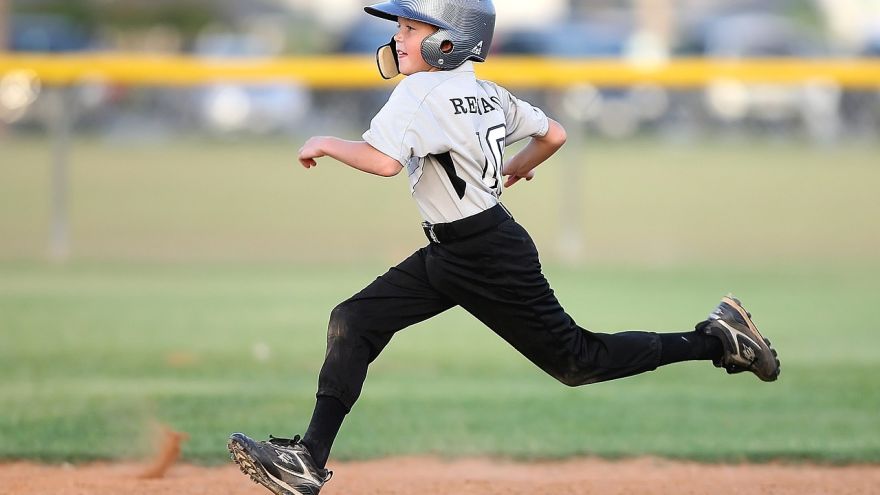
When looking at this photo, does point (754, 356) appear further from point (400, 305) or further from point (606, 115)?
point (606, 115)

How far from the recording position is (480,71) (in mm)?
12859

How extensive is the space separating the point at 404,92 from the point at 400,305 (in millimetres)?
793

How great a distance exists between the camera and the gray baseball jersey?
15.3 feet

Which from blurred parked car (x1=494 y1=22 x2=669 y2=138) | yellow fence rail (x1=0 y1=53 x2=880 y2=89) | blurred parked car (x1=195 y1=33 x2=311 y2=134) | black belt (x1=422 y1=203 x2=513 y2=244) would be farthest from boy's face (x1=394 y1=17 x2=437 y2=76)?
blurred parked car (x1=195 y1=33 x2=311 y2=134)

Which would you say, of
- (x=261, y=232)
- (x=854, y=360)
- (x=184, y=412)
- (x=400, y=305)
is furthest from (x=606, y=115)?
(x=400, y=305)

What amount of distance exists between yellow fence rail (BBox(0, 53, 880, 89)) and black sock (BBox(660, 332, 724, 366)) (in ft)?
26.2

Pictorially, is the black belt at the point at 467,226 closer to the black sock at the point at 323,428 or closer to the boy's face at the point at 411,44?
the boy's face at the point at 411,44

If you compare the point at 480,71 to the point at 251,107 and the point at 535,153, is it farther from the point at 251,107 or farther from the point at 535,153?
the point at 251,107

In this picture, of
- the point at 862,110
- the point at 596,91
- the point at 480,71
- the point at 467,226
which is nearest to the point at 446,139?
the point at 467,226

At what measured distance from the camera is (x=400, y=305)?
4914 mm

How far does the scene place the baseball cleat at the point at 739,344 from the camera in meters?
5.17

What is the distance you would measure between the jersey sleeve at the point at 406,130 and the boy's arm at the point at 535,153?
59cm

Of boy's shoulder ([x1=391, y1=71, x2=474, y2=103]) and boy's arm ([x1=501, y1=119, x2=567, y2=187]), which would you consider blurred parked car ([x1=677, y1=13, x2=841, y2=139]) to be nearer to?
boy's arm ([x1=501, y1=119, x2=567, y2=187])

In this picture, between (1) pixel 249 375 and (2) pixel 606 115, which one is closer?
(1) pixel 249 375
